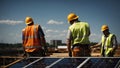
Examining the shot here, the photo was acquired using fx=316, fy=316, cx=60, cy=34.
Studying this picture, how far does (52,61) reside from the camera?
19.1 feet

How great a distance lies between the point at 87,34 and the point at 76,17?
1.82 ft

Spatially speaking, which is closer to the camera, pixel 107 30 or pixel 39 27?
pixel 39 27

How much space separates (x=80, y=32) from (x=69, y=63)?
2.09 metres

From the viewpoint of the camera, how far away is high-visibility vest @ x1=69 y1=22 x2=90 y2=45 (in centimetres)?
754

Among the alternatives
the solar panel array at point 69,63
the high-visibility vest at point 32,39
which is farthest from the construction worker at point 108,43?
the solar panel array at point 69,63

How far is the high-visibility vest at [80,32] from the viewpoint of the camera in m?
7.54

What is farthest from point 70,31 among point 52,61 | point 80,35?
point 52,61

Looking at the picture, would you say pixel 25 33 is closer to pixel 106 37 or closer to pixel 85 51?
pixel 85 51

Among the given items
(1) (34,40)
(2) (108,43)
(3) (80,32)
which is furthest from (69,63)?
(2) (108,43)

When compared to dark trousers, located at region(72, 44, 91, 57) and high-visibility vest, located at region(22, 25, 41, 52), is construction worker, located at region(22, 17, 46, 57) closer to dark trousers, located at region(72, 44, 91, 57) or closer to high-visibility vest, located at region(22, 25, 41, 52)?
high-visibility vest, located at region(22, 25, 41, 52)

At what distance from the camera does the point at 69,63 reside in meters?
5.57

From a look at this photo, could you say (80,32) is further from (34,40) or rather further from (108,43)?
(108,43)

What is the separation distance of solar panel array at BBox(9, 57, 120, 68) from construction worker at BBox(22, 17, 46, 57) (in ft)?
7.93

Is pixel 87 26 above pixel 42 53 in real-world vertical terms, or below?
above
